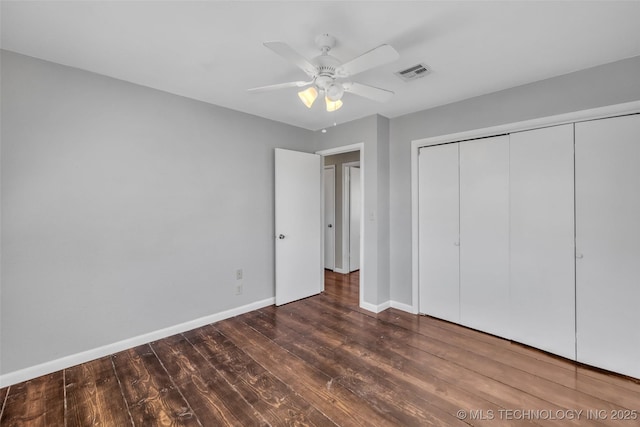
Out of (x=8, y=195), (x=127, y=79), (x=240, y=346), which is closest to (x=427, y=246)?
(x=240, y=346)

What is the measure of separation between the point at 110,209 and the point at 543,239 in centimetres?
389

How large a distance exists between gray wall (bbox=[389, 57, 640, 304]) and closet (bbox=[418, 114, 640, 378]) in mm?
161

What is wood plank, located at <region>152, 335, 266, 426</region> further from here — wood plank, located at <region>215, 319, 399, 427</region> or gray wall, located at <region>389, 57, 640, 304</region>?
gray wall, located at <region>389, 57, 640, 304</region>

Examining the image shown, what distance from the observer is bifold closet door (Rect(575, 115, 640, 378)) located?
210 centimetres

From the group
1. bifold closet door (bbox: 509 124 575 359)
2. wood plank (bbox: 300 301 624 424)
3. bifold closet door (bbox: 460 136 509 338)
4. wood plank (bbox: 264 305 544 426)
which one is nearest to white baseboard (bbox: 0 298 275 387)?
wood plank (bbox: 264 305 544 426)

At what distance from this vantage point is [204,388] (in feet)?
6.59

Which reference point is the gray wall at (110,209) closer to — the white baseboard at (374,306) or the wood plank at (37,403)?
the wood plank at (37,403)

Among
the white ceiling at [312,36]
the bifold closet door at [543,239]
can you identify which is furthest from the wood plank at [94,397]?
the bifold closet door at [543,239]

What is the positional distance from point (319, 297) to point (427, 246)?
168 cm

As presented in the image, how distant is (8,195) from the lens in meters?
2.02

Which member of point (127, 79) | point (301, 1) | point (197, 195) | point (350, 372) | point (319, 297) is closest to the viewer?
point (301, 1)

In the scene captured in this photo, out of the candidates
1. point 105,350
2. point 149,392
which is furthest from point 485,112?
point 105,350

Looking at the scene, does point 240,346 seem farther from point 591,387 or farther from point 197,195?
point 591,387

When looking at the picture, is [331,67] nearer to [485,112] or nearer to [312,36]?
[312,36]
